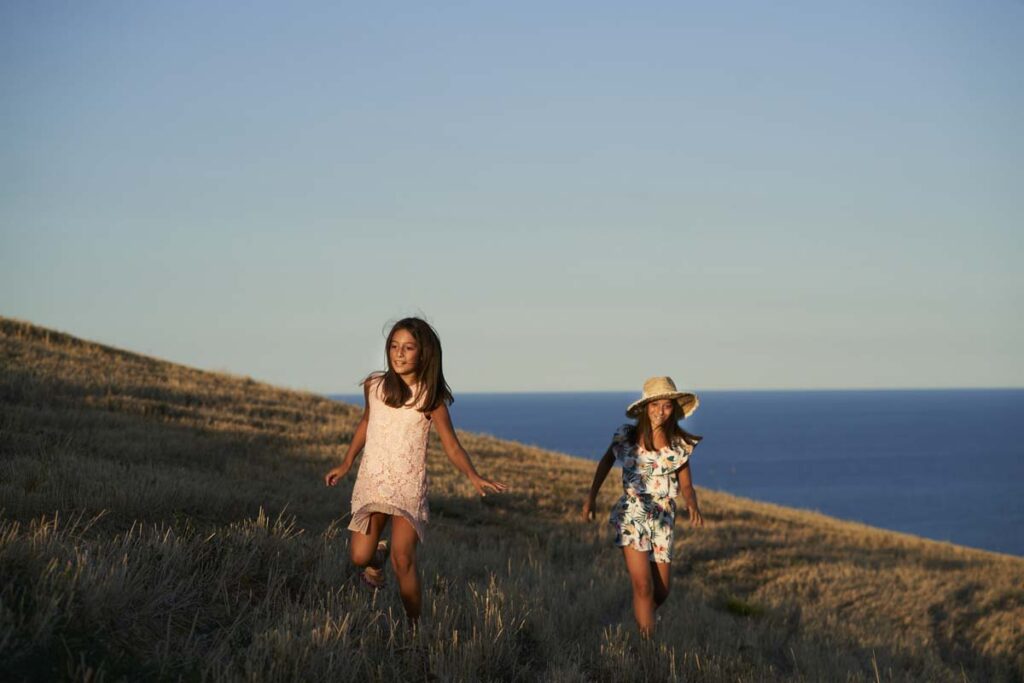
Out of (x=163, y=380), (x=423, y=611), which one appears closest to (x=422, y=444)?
(x=423, y=611)

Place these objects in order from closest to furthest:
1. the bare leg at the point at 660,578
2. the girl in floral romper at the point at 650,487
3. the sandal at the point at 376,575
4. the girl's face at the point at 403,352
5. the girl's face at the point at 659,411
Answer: the girl's face at the point at 403,352 → the sandal at the point at 376,575 → the girl in floral romper at the point at 650,487 → the bare leg at the point at 660,578 → the girl's face at the point at 659,411

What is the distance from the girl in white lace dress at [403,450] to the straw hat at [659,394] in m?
1.86

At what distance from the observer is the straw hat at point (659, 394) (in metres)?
7.29

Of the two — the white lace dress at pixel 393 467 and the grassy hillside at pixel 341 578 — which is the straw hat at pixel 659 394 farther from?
the white lace dress at pixel 393 467

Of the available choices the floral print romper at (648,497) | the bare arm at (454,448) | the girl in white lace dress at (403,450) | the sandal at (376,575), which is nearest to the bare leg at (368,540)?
the girl in white lace dress at (403,450)

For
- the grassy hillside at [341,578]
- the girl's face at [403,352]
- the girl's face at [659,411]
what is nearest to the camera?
the grassy hillside at [341,578]

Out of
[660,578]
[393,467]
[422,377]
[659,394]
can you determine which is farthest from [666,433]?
[393,467]

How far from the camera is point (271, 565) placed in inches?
259

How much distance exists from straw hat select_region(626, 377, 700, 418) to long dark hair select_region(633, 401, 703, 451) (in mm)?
68

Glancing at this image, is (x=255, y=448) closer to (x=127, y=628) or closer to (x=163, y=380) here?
(x=163, y=380)

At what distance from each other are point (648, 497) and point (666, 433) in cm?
53

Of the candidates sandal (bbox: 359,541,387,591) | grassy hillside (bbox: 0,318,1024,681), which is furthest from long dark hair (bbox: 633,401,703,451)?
sandal (bbox: 359,541,387,591)

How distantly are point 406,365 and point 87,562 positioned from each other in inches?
82.2

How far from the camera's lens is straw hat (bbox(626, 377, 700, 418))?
7.29 meters
